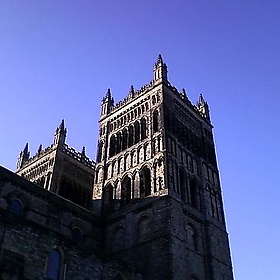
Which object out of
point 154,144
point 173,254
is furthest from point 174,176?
point 173,254

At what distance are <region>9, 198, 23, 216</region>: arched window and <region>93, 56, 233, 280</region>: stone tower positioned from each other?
1030 cm

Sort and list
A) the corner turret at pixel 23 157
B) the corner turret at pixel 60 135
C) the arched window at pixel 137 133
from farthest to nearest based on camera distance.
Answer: the corner turret at pixel 23 157
the corner turret at pixel 60 135
the arched window at pixel 137 133

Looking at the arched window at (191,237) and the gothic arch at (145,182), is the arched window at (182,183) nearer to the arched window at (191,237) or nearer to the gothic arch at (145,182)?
the arched window at (191,237)

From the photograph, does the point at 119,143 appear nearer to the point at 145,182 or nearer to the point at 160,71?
the point at 145,182

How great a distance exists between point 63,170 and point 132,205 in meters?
19.6

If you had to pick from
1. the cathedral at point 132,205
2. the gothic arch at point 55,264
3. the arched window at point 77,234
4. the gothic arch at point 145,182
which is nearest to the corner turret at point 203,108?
the cathedral at point 132,205

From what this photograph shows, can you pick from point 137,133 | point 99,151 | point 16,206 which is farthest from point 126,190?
point 16,206

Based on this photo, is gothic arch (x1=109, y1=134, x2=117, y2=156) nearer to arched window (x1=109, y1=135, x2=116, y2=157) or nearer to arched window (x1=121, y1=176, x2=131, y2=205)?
arched window (x1=109, y1=135, x2=116, y2=157)

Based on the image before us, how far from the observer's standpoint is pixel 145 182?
46.7 metres

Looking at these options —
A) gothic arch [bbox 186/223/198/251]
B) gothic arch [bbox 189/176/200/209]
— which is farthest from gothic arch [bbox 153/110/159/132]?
gothic arch [bbox 186/223/198/251]

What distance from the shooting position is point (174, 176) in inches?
1779

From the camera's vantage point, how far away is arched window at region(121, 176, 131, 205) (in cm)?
4703

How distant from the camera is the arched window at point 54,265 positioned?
30000mm

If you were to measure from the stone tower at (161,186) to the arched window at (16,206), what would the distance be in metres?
10.3
